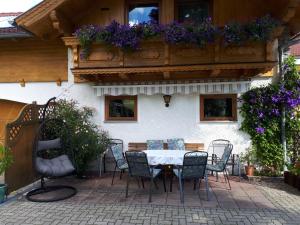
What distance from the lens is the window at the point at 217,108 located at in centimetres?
898

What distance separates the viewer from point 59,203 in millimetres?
6191

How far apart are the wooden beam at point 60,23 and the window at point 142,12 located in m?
1.90

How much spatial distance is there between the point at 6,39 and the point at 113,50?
4249mm

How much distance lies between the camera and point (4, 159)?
612cm

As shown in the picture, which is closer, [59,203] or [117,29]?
[59,203]

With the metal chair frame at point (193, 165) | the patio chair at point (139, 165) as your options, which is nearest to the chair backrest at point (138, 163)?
the patio chair at point (139, 165)

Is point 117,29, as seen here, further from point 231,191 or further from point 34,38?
point 231,191

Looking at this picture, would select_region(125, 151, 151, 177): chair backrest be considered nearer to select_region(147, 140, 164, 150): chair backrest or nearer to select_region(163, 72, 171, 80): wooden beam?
select_region(147, 140, 164, 150): chair backrest

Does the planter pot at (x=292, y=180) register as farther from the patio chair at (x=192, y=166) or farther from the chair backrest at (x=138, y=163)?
the chair backrest at (x=138, y=163)

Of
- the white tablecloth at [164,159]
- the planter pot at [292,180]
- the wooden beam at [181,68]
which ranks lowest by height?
the planter pot at [292,180]

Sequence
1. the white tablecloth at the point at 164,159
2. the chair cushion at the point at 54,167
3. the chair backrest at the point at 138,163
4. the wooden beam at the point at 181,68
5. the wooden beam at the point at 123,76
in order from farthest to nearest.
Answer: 1. the wooden beam at the point at 123,76
2. the wooden beam at the point at 181,68
3. the white tablecloth at the point at 164,159
4. the chair cushion at the point at 54,167
5. the chair backrest at the point at 138,163

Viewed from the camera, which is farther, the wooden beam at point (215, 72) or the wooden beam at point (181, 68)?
the wooden beam at point (215, 72)

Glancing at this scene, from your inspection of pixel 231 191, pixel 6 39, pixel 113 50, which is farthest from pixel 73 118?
pixel 231 191

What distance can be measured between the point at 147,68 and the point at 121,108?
7.21ft
